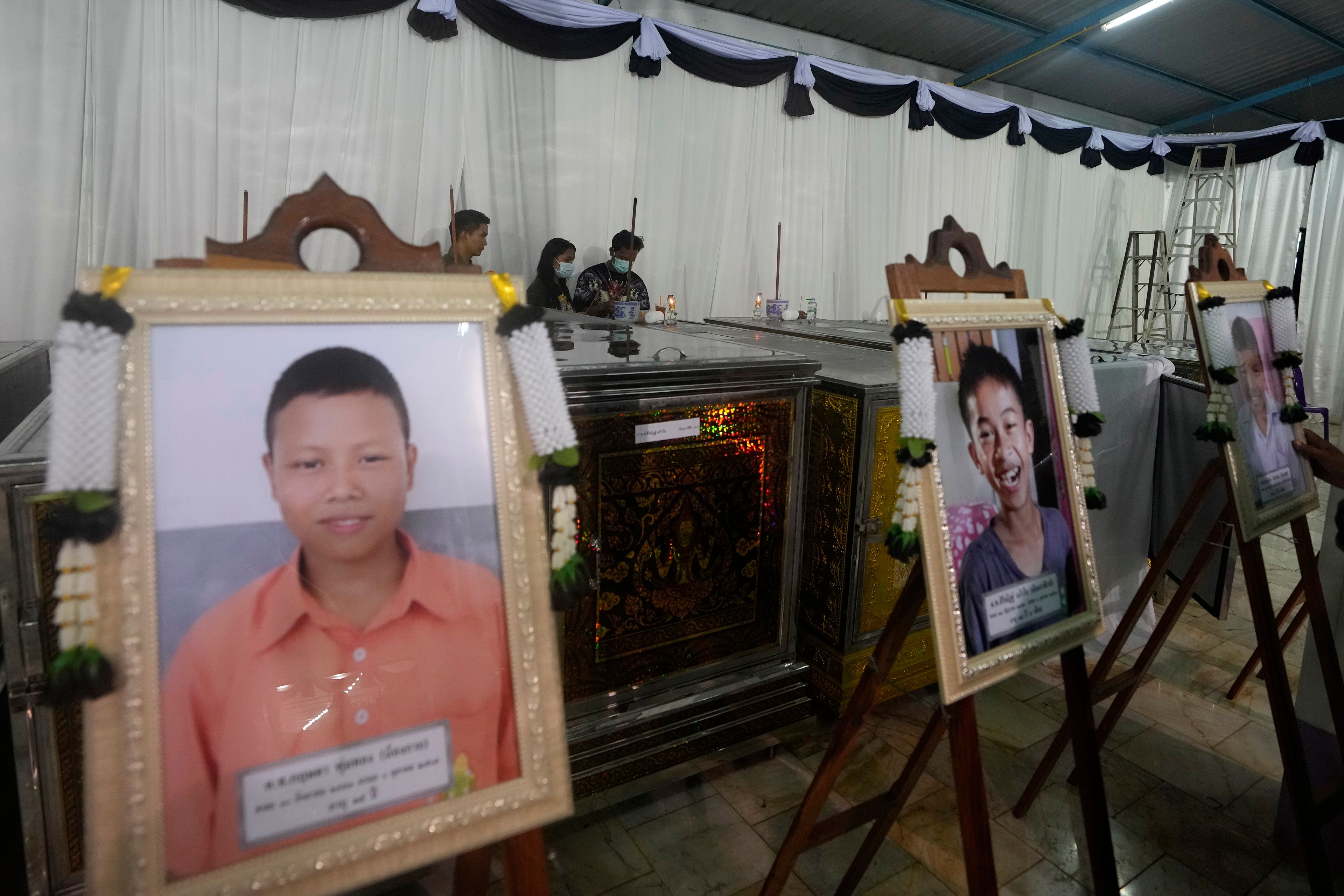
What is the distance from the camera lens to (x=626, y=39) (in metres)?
4.21

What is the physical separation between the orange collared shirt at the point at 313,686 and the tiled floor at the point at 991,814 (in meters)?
0.95

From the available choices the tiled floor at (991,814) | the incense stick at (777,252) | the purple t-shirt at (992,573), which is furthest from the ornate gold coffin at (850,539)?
the incense stick at (777,252)

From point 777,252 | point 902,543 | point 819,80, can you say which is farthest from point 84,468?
point 819,80

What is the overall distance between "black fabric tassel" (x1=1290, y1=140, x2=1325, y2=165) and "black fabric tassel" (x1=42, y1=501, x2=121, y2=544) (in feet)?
27.7

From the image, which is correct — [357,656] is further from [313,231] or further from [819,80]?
[819,80]

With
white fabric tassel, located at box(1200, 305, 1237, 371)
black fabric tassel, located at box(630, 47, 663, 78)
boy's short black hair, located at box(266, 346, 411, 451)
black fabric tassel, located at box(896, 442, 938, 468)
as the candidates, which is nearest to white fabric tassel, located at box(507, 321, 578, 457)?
boy's short black hair, located at box(266, 346, 411, 451)

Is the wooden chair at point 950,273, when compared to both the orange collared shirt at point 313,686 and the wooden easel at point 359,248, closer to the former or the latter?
the wooden easel at point 359,248

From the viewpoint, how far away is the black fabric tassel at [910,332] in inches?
40.1

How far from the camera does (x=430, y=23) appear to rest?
365cm

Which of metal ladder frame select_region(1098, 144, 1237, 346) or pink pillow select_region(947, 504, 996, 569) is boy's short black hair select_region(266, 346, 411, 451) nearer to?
pink pillow select_region(947, 504, 996, 569)

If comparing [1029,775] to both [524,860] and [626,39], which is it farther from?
[626,39]

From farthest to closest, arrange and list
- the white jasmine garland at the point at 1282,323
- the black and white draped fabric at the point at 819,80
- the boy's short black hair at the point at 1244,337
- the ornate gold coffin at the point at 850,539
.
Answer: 1. the black and white draped fabric at the point at 819,80
2. the ornate gold coffin at the point at 850,539
3. the white jasmine garland at the point at 1282,323
4. the boy's short black hair at the point at 1244,337

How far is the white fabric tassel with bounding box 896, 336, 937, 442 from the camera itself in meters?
1.00

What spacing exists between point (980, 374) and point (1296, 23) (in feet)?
21.0
